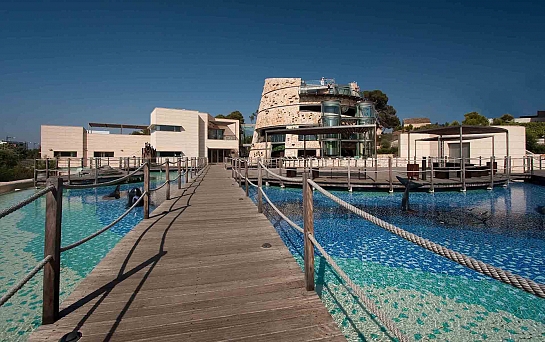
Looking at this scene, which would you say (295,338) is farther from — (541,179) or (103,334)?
(541,179)

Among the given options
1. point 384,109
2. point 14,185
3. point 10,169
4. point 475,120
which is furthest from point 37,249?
point 384,109

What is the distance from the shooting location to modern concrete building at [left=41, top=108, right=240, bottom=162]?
105ft

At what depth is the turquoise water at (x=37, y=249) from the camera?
3516 mm

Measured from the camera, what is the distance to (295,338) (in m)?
1.71

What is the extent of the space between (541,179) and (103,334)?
74.3ft

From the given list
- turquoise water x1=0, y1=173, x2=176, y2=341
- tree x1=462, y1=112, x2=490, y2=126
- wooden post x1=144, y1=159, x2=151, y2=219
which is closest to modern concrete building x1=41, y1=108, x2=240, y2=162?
turquoise water x1=0, y1=173, x2=176, y2=341

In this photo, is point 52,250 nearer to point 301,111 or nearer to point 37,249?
point 37,249

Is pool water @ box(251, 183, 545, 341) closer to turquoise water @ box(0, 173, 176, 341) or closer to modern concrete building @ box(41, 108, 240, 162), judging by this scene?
turquoise water @ box(0, 173, 176, 341)

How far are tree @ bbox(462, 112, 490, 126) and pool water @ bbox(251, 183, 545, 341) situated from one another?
3633 cm

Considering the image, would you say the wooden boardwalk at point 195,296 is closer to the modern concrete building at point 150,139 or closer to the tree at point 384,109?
the modern concrete building at point 150,139

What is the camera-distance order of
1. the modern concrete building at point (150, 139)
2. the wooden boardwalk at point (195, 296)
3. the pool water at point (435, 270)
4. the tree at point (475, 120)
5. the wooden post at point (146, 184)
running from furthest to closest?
the tree at point (475, 120), the modern concrete building at point (150, 139), the wooden post at point (146, 184), the pool water at point (435, 270), the wooden boardwalk at point (195, 296)

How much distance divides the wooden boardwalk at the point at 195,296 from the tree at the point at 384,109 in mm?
66632

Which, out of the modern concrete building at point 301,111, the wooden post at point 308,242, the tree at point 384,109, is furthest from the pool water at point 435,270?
the tree at point 384,109

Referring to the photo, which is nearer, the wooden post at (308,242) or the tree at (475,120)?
the wooden post at (308,242)
